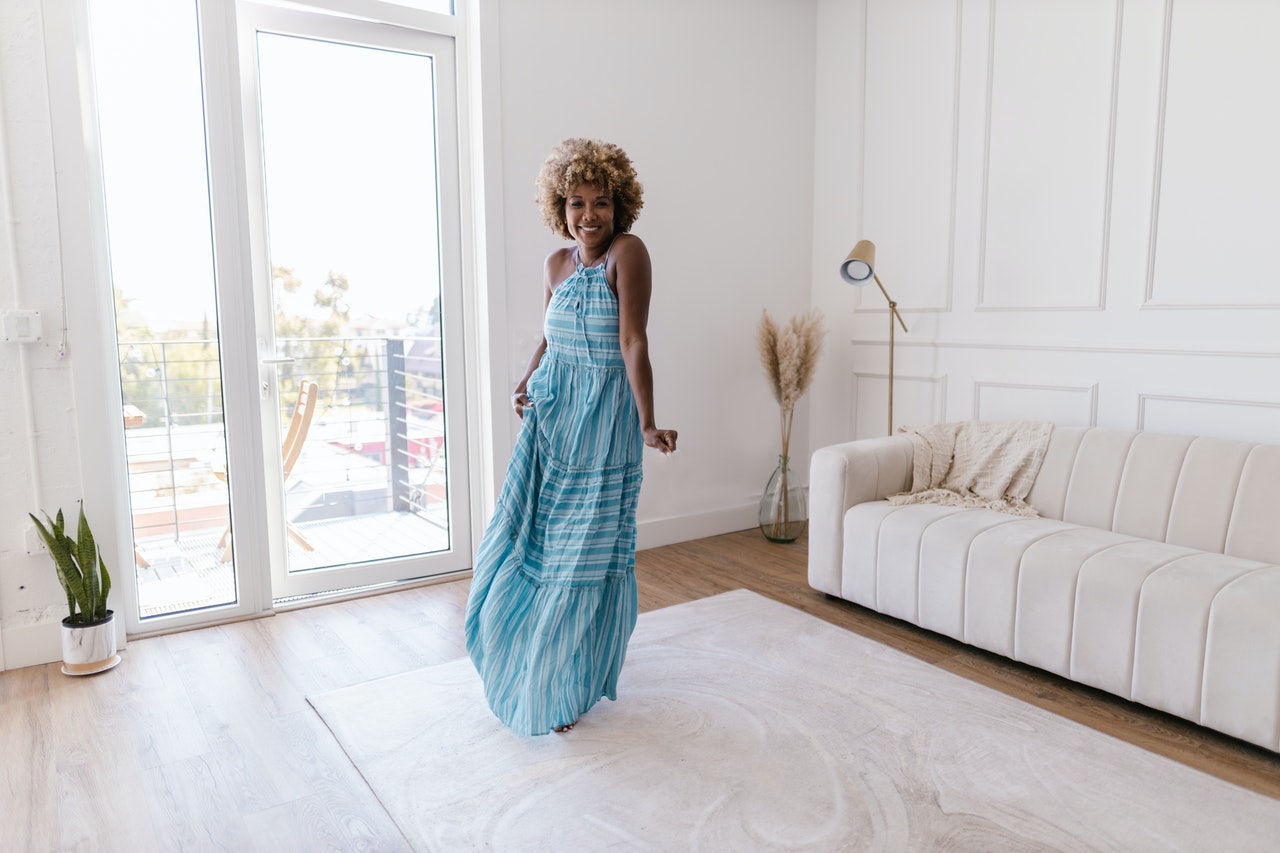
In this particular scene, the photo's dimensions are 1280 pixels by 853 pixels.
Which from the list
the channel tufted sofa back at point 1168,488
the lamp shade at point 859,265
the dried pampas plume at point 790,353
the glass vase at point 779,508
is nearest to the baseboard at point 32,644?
the glass vase at point 779,508

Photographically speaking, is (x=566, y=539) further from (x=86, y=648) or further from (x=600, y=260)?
(x=86, y=648)

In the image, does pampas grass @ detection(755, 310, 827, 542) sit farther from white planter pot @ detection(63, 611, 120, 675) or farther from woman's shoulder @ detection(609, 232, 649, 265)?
white planter pot @ detection(63, 611, 120, 675)

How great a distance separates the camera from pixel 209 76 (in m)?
2.87

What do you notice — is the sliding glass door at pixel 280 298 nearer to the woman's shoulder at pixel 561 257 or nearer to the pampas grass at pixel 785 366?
the woman's shoulder at pixel 561 257

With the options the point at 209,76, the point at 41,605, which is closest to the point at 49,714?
the point at 41,605

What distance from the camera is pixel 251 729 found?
226cm

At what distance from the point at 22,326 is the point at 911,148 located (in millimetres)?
3573

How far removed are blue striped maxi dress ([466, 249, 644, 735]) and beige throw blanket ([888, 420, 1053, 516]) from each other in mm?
1379

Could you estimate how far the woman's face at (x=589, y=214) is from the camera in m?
2.15

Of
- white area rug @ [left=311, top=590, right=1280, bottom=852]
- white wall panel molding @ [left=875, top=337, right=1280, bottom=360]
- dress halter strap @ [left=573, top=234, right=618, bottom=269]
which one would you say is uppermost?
dress halter strap @ [left=573, top=234, right=618, bottom=269]

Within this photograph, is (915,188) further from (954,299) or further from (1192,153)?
(1192,153)

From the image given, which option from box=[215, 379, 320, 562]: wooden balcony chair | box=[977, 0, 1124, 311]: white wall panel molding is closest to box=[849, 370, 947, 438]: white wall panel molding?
box=[977, 0, 1124, 311]: white wall panel molding

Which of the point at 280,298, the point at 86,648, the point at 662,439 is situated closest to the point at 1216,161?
the point at 662,439

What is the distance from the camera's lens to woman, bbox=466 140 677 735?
215cm
